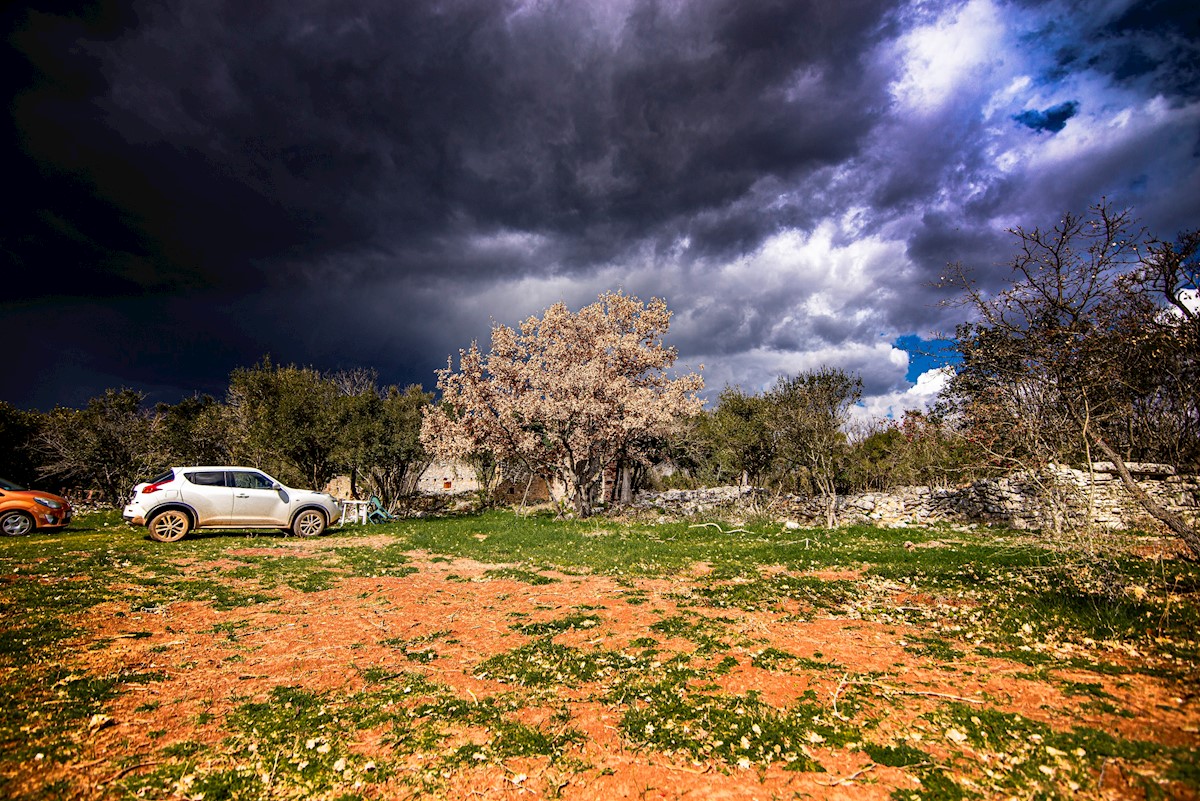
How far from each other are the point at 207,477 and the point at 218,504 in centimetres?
101

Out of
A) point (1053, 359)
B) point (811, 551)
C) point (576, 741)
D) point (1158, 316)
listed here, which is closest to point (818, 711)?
point (576, 741)

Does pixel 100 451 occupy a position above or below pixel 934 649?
above

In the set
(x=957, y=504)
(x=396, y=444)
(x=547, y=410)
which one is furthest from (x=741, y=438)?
(x=396, y=444)

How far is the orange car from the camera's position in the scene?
669 inches

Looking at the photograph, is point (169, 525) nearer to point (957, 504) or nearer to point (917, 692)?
point (917, 692)

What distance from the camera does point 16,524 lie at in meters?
17.2

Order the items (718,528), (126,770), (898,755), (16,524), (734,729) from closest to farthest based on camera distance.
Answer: (126,770)
(898,755)
(734,729)
(16,524)
(718,528)

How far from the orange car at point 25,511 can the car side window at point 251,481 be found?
20.8ft

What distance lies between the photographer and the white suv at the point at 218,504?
16672mm

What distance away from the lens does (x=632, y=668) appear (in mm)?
7168

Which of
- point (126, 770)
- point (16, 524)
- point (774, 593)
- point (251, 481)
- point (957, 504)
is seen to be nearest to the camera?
point (126, 770)

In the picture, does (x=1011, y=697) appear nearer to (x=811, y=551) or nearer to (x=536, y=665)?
(x=536, y=665)

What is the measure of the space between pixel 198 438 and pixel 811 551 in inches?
1688

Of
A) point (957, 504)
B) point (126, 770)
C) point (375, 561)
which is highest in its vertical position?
point (957, 504)
